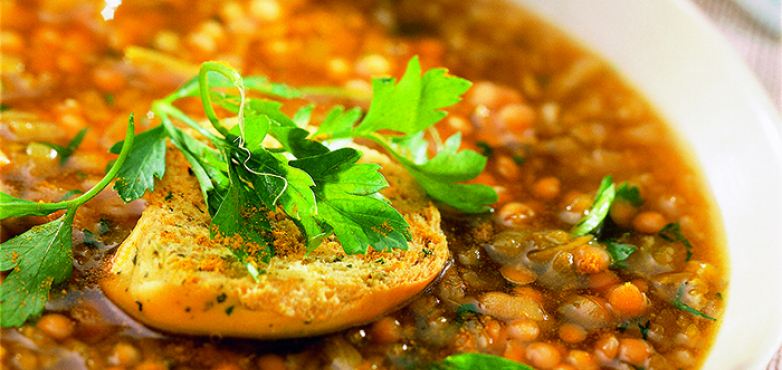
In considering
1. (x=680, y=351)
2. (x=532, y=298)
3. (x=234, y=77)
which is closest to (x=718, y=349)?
(x=680, y=351)

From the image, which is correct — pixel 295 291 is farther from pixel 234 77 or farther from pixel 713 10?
pixel 713 10

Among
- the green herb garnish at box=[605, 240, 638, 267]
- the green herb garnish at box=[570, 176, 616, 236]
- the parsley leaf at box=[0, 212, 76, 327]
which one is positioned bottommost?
the green herb garnish at box=[605, 240, 638, 267]

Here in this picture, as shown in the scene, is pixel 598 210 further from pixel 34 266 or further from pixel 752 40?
pixel 34 266

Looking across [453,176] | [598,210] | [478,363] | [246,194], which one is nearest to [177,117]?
[246,194]

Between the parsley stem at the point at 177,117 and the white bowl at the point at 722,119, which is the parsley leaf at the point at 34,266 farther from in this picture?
the white bowl at the point at 722,119

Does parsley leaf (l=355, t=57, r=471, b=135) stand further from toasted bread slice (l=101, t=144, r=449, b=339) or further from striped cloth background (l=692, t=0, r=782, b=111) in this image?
striped cloth background (l=692, t=0, r=782, b=111)

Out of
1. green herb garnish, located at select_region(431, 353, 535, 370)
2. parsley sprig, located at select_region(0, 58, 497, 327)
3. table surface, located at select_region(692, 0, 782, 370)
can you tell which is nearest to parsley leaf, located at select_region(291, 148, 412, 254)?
parsley sprig, located at select_region(0, 58, 497, 327)

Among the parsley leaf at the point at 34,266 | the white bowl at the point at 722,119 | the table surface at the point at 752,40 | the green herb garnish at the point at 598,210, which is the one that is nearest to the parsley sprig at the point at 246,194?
the parsley leaf at the point at 34,266
